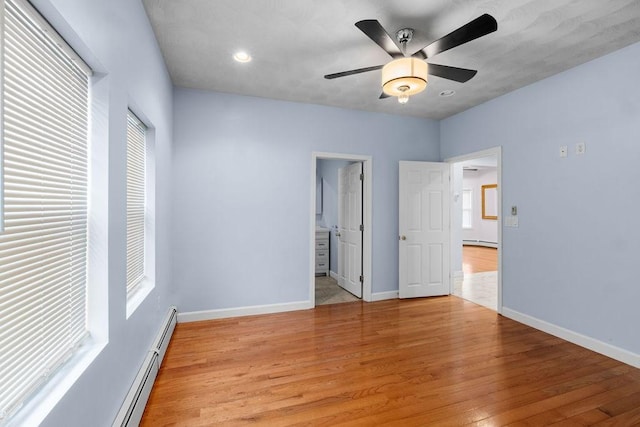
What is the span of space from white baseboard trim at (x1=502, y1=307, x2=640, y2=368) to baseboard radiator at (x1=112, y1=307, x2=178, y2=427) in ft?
12.5

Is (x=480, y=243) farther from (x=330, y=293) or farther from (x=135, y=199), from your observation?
(x=135, y=199)

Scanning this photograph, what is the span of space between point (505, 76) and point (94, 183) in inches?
148

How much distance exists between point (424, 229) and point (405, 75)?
274 centimetres

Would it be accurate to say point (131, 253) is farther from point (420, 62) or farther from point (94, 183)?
point (420, 62)

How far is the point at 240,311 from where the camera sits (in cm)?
364

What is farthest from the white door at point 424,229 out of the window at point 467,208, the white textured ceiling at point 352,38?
the window at point 467,208

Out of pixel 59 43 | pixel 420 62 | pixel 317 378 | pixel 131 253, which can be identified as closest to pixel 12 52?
pixel 59 43

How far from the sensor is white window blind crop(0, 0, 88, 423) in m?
0.91

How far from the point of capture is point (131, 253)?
2115mm

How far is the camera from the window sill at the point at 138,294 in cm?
189

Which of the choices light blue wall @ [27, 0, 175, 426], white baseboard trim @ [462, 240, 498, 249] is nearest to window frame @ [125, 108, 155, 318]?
light blue wall @ [27, 0, 175, 426]

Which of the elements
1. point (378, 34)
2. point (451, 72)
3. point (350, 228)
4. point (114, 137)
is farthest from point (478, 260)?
point (114, 137)

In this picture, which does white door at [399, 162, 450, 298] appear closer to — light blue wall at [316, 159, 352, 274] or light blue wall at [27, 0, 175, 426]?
light blue wall at [316, 159, 352, 274]

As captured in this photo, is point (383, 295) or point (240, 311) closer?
point (240, 311)
